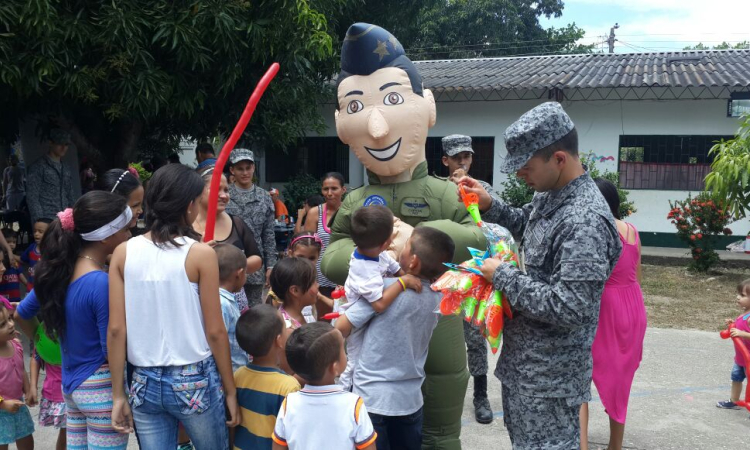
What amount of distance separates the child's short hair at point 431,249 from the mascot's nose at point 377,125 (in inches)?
32.3

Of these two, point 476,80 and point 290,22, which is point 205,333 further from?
point 476,80

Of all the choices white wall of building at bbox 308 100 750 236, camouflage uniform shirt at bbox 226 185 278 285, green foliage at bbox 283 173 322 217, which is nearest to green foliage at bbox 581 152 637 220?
white wall of building at bbox 308 100 750 236

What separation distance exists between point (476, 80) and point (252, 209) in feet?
30.6

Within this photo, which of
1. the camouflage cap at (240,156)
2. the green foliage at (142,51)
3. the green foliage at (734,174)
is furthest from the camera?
the green foliage at (734,174)

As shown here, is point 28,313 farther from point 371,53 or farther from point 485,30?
point 485,30

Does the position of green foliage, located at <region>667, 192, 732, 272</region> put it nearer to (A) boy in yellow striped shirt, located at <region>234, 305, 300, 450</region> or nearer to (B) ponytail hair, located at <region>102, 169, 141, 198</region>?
(B) ponytail hair, located at <region>102, 169, 141, 198</region>

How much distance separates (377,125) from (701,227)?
833cm

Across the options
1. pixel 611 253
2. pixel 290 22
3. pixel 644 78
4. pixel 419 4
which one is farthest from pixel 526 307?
pixel 644 78

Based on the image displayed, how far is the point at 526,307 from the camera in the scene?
2.10 meters

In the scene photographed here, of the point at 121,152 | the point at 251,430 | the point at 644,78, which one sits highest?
the point at 644,78

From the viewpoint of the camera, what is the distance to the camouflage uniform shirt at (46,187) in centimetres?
673

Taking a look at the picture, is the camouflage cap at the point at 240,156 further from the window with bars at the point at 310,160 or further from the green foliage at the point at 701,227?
the window with bars at the point at 310,160

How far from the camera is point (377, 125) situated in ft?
10.6

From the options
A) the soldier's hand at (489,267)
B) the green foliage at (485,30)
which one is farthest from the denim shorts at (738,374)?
the green foliage at (485,30)
